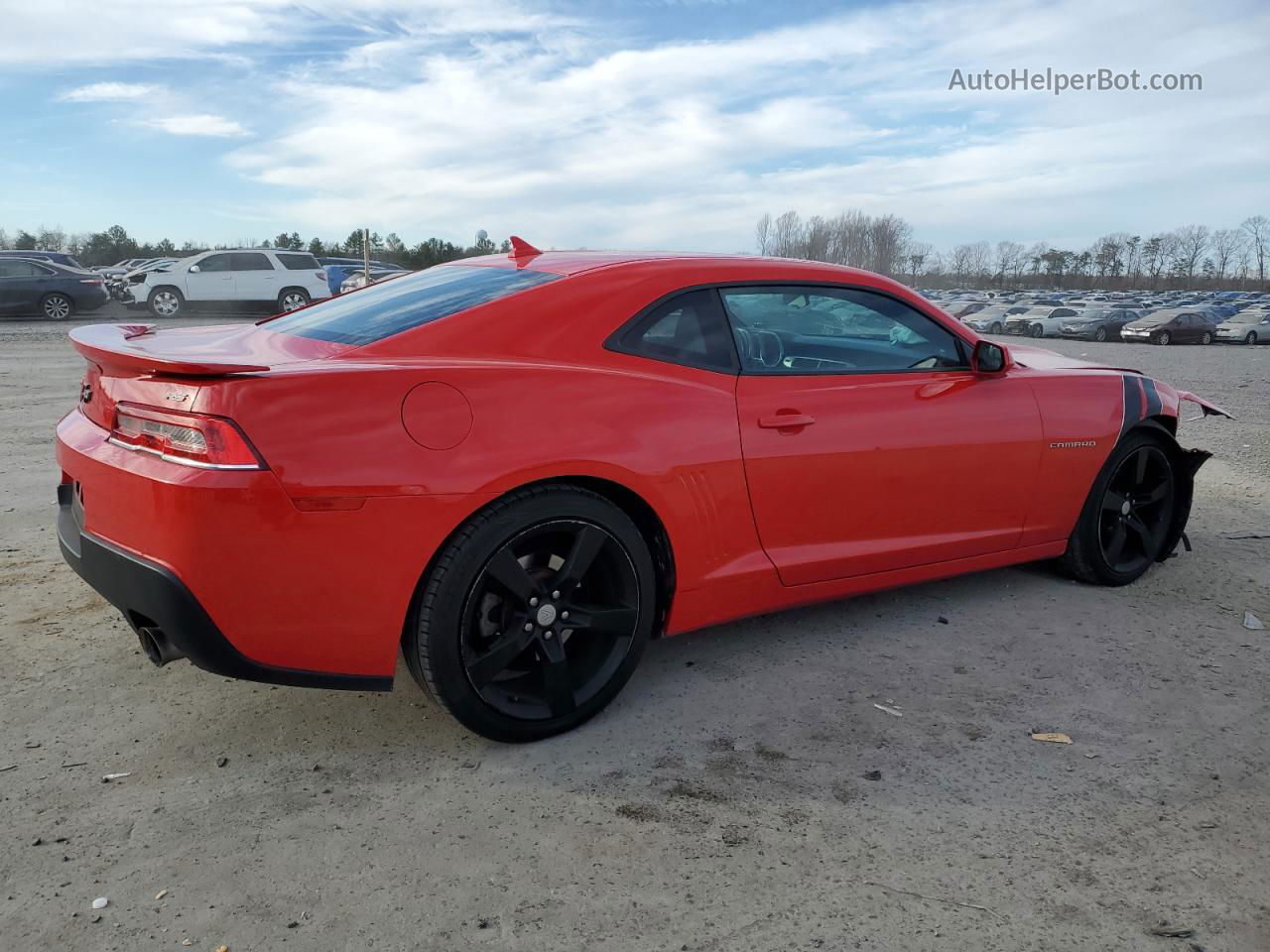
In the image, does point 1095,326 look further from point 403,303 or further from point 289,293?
point 403,303

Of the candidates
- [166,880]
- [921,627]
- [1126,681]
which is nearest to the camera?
[166,880]

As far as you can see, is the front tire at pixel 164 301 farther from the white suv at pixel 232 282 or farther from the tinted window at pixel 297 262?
the tinted window at pixel 297 262

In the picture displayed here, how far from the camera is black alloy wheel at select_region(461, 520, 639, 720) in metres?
2.89

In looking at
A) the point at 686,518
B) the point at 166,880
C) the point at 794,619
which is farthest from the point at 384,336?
the point at 794,619

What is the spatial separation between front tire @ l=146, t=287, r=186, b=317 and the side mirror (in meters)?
23.9

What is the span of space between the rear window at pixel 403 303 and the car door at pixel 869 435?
790 millimetres

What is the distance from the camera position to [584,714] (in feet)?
10.2

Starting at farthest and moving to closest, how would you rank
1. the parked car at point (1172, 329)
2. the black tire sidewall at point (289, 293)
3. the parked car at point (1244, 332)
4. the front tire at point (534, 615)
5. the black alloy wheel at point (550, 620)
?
the parked car at point (1244, 332) < the parked car at point (1172, 329) < the black tire sidewall at point (289, 293) < the black alloy wheel at point (550, 620) < the front tire at point (534, 615)

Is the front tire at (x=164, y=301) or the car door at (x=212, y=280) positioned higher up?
the car door at (x=212, y=280)

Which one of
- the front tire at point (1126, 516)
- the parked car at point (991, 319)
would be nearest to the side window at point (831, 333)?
the front tire at point (1126, 516)

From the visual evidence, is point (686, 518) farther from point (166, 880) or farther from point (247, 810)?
point (166, 880)

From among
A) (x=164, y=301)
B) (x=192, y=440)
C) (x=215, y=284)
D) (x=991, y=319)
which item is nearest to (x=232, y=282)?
(x=215, y=284)

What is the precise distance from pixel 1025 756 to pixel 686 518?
1251mm

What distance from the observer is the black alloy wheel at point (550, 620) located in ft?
9.48
